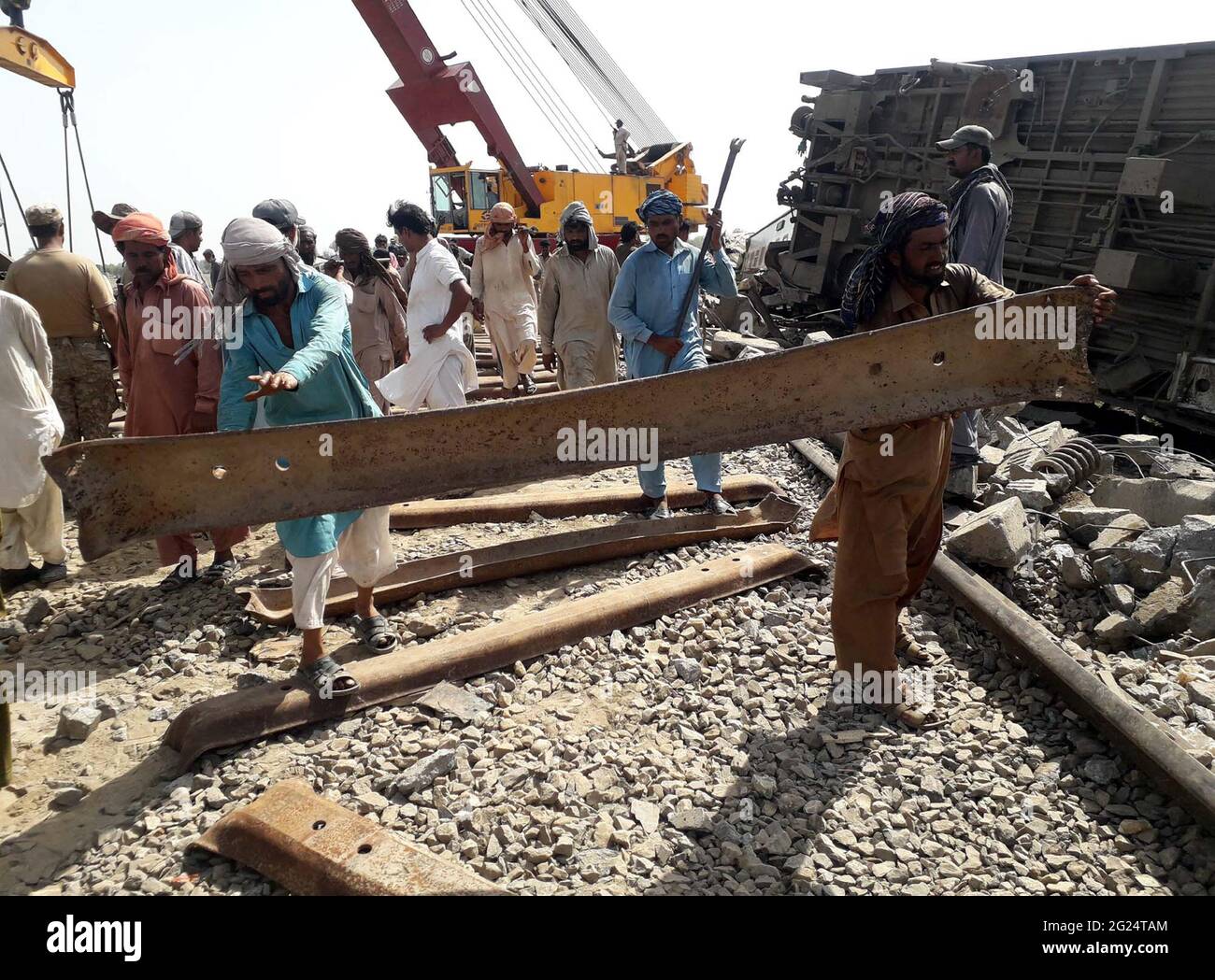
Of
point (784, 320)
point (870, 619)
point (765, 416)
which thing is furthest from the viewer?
point (784, 320)

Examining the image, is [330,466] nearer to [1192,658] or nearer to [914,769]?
[914,769]

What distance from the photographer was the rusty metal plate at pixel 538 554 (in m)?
4.19

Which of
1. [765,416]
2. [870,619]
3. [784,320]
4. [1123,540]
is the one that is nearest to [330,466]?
[765,416]

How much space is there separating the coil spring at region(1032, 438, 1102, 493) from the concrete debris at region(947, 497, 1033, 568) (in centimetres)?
143

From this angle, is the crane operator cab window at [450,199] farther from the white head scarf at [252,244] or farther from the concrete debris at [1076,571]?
the concrete debris at [1076,571]

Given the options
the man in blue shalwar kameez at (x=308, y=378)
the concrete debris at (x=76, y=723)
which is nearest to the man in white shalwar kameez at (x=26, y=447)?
the concrete debris at (x=76, y=723)

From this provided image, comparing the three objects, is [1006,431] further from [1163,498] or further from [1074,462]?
[1163,498]

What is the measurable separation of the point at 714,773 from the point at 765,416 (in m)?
1.44

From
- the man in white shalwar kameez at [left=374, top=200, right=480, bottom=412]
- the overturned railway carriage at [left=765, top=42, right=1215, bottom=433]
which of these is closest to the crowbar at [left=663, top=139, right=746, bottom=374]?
the man in white shalwar kameez at [left=374, top=200, right=480, bottom=412]

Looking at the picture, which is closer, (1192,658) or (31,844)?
(31,844)

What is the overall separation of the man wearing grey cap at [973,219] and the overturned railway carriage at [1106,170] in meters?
4.59

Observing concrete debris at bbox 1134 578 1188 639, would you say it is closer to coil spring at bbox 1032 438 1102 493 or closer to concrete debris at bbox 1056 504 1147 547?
concrete debris at bbox 1056 504 1147 547
